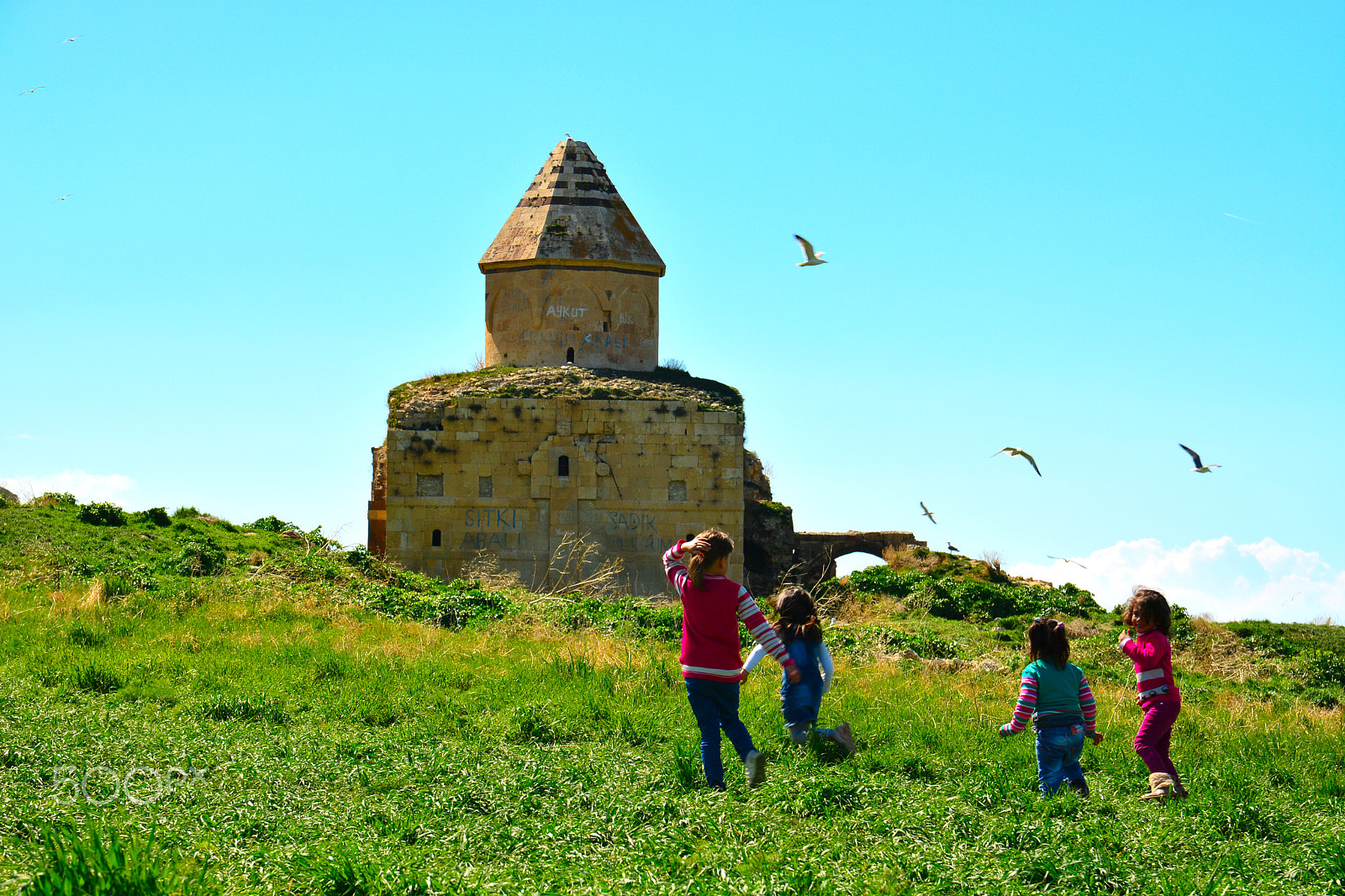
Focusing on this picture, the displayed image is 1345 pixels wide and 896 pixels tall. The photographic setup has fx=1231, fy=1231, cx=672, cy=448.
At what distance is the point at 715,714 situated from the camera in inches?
256

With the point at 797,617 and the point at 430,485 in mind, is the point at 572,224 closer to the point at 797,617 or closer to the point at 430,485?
the point at 430,485

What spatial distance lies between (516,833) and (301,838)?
909 mm

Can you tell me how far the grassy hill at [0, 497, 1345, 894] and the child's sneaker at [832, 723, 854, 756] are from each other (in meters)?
0.13

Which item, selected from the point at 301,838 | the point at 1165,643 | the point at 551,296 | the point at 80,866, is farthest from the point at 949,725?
the point at 551,296

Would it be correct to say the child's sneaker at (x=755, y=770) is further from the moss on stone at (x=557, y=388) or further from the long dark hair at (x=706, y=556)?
the moss on stone at (x=557, y=388)

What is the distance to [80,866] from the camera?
14.4 feet

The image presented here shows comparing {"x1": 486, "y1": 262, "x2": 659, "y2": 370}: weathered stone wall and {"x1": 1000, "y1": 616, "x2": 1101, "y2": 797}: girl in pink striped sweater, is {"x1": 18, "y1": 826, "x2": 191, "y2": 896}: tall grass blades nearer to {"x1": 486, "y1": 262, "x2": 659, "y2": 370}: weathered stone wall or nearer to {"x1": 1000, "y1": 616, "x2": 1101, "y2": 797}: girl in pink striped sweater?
{"x1": 1000, "y1": 616, "x2": 1101, "y2": 797}: girl in pink striped sweater

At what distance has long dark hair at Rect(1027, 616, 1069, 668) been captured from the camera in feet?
22.7

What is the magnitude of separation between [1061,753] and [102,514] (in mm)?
16336

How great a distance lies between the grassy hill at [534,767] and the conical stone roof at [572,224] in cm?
972

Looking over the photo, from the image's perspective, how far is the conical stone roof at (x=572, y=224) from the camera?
22.7 m

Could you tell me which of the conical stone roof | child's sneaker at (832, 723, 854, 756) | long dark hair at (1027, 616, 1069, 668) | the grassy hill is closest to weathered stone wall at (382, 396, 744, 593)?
the conical stone roof

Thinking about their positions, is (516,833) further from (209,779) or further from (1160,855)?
(1160,855)

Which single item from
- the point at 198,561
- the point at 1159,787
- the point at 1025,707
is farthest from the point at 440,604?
the point at 1159,787
